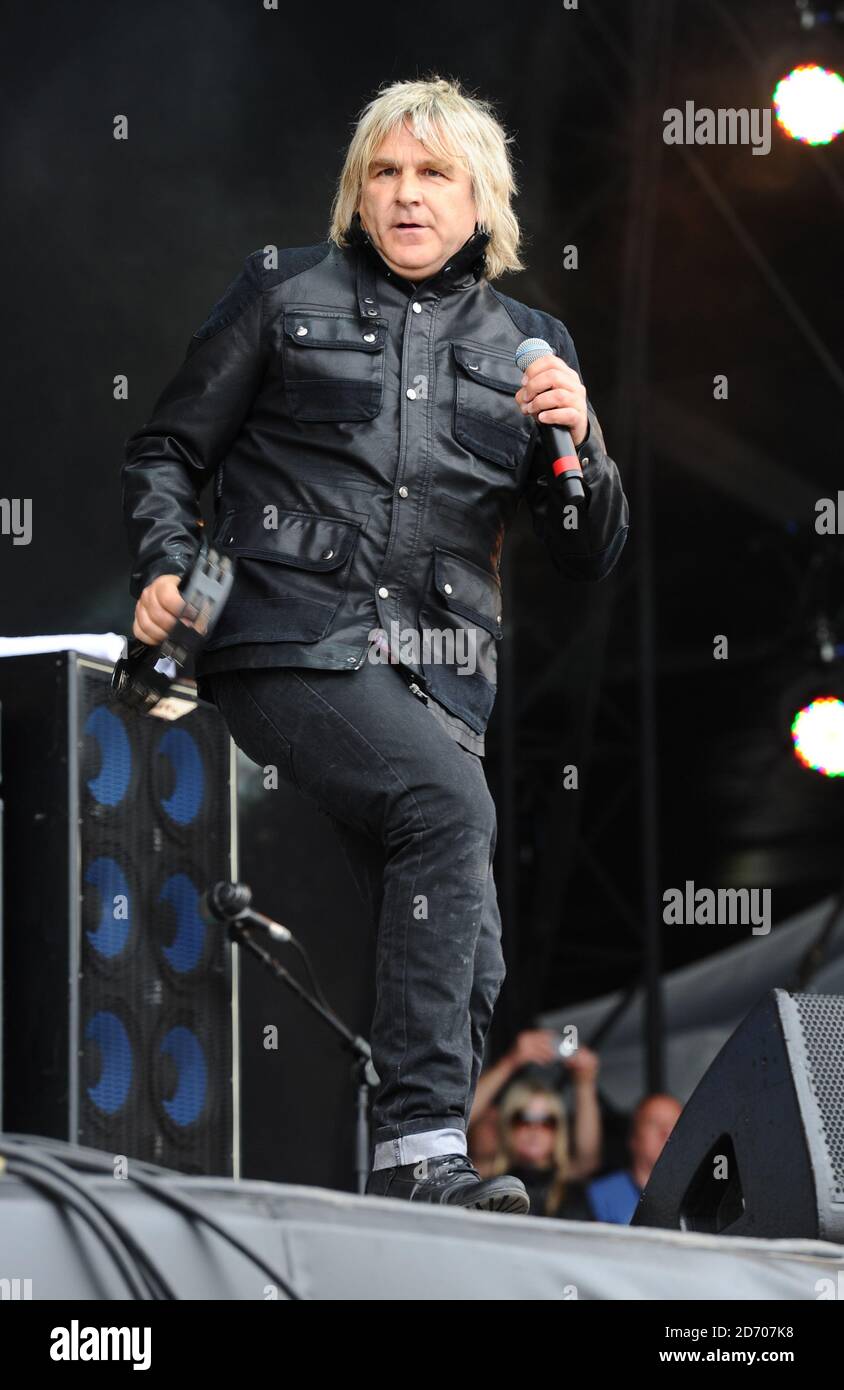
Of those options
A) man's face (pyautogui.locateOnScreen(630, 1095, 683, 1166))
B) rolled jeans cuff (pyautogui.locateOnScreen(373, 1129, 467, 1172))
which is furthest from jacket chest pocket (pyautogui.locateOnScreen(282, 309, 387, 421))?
man's face (pyautogui.locateOnScreen(630, 1095, 683, 1166))

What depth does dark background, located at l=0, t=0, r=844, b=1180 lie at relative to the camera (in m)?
4.92

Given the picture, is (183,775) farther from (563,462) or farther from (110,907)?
(563,462)

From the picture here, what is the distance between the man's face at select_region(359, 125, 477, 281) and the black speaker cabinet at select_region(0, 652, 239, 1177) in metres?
1.15

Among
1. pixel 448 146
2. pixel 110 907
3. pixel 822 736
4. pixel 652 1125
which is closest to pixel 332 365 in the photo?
pixel 448 146

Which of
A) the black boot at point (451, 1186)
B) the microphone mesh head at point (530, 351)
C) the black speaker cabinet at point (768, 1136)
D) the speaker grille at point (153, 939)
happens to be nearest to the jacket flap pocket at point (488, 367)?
the microphone mesh head at point (530, 351)

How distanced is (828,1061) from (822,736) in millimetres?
4397

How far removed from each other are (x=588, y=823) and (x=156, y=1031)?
3732mm

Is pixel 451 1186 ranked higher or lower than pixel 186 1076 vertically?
lower

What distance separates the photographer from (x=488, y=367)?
2.45 m

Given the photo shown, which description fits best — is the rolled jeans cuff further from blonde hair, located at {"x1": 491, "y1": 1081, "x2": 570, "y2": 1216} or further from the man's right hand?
blonde hair, located at {"x1": 491, "y1": 1081, "x2": 570, "y2": 1216}

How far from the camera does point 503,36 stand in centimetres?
563
